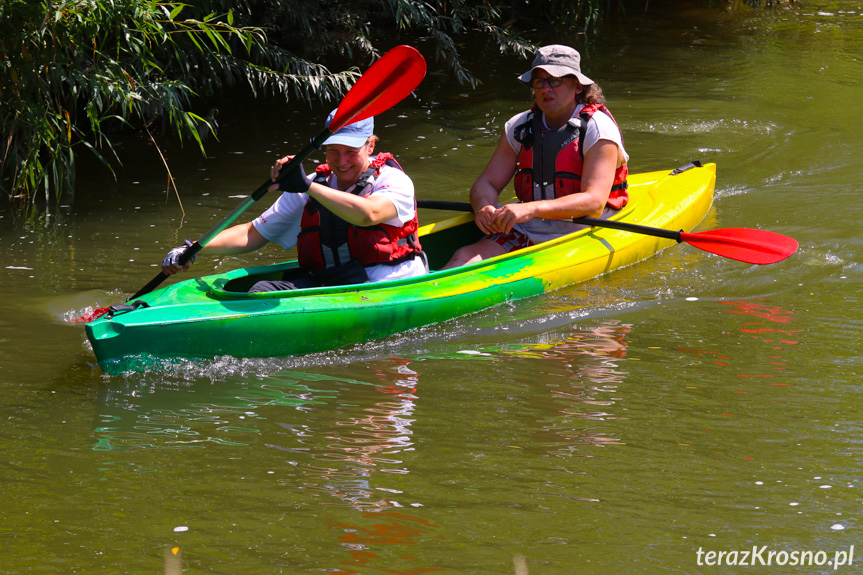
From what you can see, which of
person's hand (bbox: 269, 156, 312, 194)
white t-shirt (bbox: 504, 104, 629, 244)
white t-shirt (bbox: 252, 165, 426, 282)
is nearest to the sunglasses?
white t-shirt (bbox: 504, 104, 629, 244)

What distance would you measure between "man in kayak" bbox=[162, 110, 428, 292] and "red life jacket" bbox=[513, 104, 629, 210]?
817 millimetres

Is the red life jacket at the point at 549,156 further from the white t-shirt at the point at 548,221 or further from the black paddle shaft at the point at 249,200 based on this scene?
the black paddle shaft at the point at 249,200

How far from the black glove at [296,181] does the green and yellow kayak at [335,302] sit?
0.48 metres

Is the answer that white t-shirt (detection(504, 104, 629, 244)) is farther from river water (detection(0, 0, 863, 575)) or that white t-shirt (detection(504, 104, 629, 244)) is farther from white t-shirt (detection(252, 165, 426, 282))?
white t-shirt (detection(252, 165, 426, 282))

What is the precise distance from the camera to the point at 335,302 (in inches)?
152

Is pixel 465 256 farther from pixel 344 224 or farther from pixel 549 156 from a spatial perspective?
pixel 344 224

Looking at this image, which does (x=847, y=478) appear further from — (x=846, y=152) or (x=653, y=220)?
(x=846, y=152)

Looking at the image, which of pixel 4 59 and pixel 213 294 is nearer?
pixel 213 294

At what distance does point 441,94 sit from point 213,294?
17.4 ft

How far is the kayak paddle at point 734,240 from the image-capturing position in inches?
179

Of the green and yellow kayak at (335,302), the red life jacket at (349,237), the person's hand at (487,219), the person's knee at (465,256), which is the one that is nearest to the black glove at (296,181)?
the red life jacket at (349,237)

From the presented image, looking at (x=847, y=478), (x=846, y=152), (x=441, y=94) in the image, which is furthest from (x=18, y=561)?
(x=441, y=94)

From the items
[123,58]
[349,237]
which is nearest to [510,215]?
[349,237]

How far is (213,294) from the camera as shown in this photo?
381 cm
